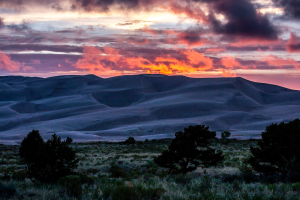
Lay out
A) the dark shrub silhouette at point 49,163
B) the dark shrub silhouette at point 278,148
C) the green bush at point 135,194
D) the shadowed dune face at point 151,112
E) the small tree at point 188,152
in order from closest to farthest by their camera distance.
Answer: the green bush at point 135,194, the dark shrub silhouette at point 49,163, the dark shrub silhouette at point 278,148, the small tree at point 188,152, the shadowed dune face at point 151,112

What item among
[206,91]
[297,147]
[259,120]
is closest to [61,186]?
[297,147]

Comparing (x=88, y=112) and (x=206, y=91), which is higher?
(x=206, y=91)

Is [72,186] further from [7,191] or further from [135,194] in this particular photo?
[135,194]

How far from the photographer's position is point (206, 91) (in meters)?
169

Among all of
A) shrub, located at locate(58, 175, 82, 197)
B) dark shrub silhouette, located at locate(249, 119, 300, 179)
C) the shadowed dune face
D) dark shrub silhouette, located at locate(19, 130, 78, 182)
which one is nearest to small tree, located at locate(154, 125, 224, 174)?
dark shrub silhouette, located at locate(249, 119, 300, 179)

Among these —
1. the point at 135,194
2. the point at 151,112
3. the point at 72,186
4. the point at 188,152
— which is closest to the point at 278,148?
the point at 188,152

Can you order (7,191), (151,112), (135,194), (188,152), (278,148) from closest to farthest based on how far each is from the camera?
(135,194), (7,191), (278,148), (188,152), (151,112)

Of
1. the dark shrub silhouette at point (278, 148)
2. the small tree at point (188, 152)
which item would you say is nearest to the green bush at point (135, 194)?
the dark shrub silhouette at point (278, 148)

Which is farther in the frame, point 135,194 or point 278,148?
point 278,148

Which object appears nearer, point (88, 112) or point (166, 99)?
point (88, 112)

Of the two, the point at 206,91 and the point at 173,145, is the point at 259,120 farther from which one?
the point at 173,145

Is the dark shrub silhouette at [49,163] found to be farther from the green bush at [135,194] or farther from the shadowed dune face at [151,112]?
the shadowed dune face at [151,112]

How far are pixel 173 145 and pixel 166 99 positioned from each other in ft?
468

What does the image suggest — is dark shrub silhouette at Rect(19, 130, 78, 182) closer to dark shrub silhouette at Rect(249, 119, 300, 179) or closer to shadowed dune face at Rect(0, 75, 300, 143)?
dark shrub silhouette at Rect(249, 119, 300, 179)
